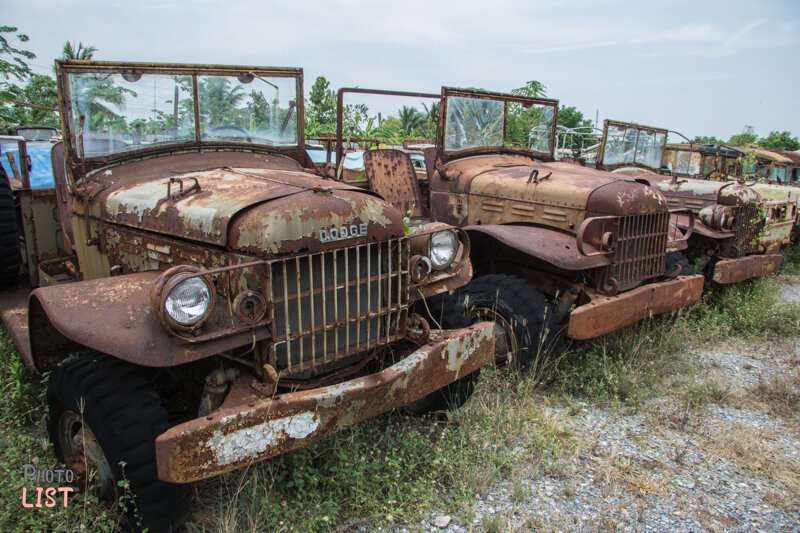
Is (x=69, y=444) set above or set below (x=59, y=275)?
below

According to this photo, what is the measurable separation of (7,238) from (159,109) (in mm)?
2094

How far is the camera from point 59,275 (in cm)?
444

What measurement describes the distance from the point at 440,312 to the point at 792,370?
3.55 meters

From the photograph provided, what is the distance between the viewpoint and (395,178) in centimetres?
583

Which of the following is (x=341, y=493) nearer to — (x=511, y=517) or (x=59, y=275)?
(x=511, y=517)

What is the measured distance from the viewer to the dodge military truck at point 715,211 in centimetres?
668

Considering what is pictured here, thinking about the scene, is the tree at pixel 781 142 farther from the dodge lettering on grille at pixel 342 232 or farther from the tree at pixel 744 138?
the dodge lettering on grille at pixel 342 232

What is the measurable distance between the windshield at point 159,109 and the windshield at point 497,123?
2.24 metres

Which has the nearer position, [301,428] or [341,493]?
[301,428]

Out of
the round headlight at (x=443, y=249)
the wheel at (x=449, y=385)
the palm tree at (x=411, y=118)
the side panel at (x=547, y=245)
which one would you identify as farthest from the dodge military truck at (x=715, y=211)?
the palm tree at (x=411, y=118)

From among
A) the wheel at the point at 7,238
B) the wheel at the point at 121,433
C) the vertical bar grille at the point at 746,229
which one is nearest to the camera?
the wheel at the point at 121,433

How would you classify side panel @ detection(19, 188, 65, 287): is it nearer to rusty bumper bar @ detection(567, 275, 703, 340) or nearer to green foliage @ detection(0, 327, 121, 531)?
green foliage @ detection(0, 327, 121, 531)

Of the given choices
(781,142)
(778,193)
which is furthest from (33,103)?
(781,142)

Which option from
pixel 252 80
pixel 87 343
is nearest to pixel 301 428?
pixel 87 343
